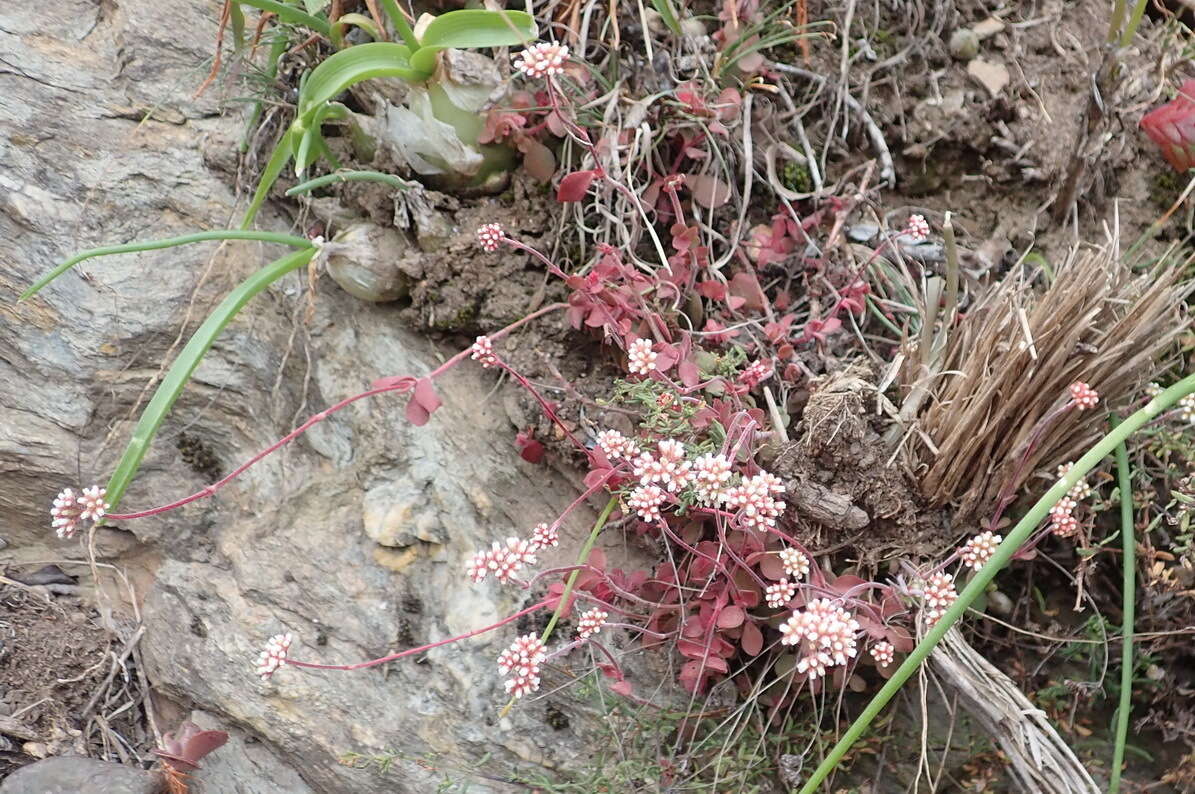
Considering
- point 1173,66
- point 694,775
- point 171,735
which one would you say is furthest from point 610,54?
point 171,735

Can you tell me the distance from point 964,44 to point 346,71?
4.89 ft

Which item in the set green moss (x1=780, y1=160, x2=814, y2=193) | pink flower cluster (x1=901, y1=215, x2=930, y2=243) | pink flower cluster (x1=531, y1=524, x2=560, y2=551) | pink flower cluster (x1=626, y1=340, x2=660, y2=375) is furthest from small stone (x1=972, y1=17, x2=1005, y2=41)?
pink flower cluster (x1=531, y1=524, x2=560, y2=551)

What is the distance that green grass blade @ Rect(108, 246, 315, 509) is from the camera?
5.05ft

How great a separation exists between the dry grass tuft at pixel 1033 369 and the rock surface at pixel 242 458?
0.75m

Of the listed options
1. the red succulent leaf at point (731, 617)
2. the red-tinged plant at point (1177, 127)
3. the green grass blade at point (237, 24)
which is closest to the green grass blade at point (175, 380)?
the green grass blade at point (237, 24)

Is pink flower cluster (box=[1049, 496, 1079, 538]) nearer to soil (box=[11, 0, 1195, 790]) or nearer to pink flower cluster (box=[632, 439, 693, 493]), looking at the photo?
soil (box=[11, 0, 1195, 790])

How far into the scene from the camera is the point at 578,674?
1.71 meters

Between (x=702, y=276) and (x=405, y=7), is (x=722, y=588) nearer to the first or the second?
(x=702, y=276)

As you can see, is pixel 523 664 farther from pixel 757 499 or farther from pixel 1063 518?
pixel 1063 518

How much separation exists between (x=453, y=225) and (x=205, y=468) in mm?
762

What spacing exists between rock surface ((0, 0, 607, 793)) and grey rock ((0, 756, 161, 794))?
0.48 ft

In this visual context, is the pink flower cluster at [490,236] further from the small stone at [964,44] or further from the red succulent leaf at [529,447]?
the small stone at [964,44]

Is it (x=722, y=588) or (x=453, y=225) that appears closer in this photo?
(x=722, y=588)

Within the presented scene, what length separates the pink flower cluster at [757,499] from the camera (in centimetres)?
143
